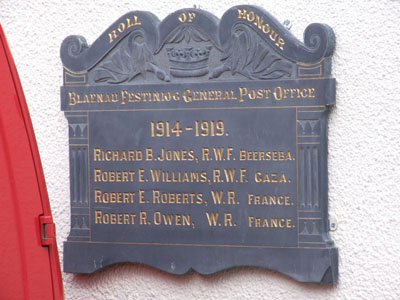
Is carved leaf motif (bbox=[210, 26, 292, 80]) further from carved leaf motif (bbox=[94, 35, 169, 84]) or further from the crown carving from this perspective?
carved leaf motif (bbox=[94, 35, 169, 84])

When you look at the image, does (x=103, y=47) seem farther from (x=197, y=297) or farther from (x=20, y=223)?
(x=20, y=223)

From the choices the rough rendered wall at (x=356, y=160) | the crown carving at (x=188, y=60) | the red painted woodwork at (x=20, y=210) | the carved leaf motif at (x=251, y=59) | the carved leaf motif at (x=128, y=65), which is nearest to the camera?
the red painted woodwork at (x=20, y=210)

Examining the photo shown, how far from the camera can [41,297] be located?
95.0 inches

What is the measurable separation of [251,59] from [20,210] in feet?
6.19

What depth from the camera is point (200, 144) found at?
13.2 ft

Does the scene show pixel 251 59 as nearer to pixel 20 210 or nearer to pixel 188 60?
pixel 188 60

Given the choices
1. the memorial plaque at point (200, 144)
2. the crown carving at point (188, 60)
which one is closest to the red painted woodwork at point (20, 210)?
the memorial plaque at point (200, 144)

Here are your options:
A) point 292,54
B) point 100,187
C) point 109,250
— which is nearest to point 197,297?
point 109,250

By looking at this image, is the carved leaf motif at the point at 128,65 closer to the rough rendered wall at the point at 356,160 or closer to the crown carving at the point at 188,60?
the crown carving at the point at 188,60

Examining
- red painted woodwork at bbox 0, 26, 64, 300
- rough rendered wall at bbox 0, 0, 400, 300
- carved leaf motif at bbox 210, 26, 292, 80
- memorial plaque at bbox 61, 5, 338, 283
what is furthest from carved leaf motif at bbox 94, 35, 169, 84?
red painted woodwork at bbox 0, 26, 64, 300

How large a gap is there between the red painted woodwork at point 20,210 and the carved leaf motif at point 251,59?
1712mm

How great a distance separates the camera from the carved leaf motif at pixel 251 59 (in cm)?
388

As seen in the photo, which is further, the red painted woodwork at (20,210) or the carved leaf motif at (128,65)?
the carved leaf motif at (128,65)

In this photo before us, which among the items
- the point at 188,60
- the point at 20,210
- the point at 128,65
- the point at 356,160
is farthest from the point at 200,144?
the point at 20,210
